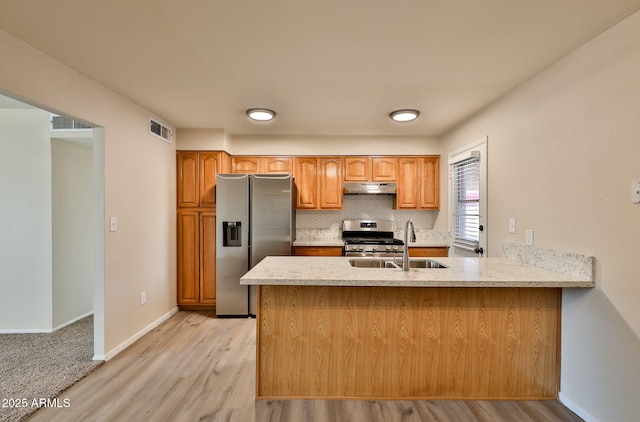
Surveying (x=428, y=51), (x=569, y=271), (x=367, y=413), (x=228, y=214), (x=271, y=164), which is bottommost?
(x=367, y=413)

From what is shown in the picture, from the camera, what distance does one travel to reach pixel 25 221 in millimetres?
3166

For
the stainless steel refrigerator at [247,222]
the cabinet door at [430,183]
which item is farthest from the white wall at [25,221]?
the cabinet door at [430,183]

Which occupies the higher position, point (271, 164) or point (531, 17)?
point (531, 17)

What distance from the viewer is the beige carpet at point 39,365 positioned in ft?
6.57

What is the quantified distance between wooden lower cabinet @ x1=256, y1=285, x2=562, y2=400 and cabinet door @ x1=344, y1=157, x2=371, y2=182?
242 cm

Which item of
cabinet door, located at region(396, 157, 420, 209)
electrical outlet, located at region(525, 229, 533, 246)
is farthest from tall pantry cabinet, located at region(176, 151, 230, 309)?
electrical outlet, located at region(525, 229, 533, 246)

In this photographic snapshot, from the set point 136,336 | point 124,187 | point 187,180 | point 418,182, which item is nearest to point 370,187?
point 418,182

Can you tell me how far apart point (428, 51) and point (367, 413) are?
2393 millimetres

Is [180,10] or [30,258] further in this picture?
[30,258]

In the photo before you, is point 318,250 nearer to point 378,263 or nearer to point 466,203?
point 378,263

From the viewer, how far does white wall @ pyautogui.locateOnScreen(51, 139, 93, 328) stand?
10.7ft

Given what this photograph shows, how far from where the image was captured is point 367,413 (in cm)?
190

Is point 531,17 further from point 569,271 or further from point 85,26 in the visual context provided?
point 85,26

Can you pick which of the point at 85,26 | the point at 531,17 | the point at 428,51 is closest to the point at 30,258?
the point at 85,26
